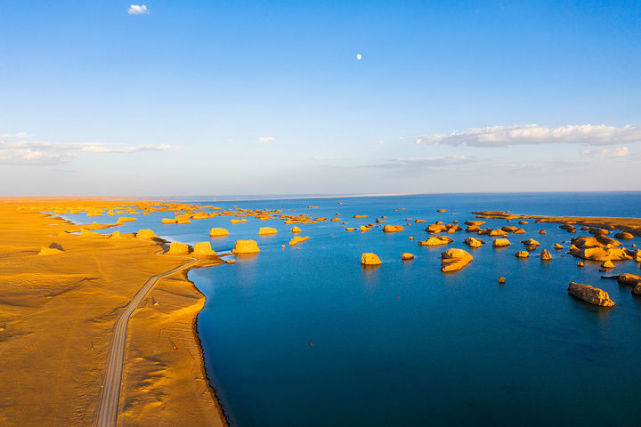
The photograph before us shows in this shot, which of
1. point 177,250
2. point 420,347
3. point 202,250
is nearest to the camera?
point 420,347

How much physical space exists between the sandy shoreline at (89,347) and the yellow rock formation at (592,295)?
33.5 metres

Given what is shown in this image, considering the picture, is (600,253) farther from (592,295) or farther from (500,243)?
(592,295)

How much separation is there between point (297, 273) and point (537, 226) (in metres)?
74.8

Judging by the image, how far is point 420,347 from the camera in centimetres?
2309

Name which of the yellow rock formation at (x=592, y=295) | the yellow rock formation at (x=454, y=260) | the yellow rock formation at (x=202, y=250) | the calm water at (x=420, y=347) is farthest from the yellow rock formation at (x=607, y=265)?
the yellow rock formation at (x=202, y=250)

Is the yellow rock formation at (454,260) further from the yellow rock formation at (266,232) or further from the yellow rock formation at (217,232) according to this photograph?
the yellow rock formation at (217,232)

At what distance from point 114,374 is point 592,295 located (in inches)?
1526

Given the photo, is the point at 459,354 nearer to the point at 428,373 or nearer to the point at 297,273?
the point at 428,373

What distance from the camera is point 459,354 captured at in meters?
22.0

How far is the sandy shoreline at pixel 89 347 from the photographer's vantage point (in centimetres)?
1484

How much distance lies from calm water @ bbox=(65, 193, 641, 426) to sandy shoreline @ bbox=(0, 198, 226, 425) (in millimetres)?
1811

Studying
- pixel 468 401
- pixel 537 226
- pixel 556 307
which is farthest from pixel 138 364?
pixel 537 226

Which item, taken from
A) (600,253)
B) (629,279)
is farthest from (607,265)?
(629,279)

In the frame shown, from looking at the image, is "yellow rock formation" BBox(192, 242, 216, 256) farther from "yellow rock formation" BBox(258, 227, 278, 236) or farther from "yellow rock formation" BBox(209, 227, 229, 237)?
"yellow rock formation" BBox(258, 227, 278, 236)
